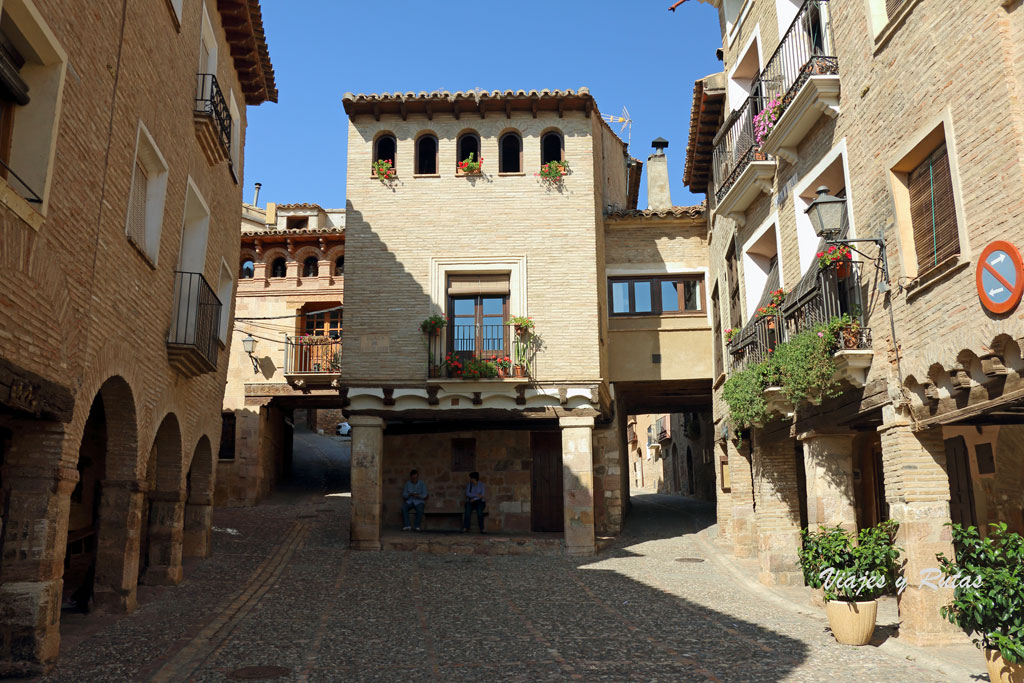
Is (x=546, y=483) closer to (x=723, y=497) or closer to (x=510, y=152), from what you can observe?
(x=723, y=497)

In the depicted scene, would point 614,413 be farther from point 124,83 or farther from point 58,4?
point 58,4

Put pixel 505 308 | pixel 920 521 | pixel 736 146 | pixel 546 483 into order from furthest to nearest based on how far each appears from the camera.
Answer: pixel 546 483 < pixel 505 308 < pixel 736 146 < pixel 920 521

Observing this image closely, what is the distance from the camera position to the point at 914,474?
367 inches

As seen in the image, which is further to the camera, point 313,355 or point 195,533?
point 313,355

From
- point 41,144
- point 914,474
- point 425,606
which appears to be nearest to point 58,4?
point 41,144

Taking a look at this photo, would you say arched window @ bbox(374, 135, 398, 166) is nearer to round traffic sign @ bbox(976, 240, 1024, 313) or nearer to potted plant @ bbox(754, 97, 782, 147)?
potted plant @ bbox(754, 97, 782, 147)

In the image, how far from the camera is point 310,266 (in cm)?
2762

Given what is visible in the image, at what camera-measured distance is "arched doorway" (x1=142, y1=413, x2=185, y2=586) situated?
12867 mm

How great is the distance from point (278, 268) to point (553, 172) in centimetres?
1221

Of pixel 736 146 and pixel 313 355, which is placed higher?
pixel 736 146

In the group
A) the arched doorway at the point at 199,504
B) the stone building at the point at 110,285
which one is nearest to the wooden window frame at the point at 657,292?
the stone building at the point at 110,285

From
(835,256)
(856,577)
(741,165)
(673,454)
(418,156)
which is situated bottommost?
(856,577)

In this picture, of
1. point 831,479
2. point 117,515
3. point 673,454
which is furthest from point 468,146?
point 673,454

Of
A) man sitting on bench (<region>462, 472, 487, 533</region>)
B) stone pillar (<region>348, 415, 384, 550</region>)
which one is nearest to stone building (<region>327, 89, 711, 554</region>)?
stone pillar (<region>348, 415, 384, 550</region>)
